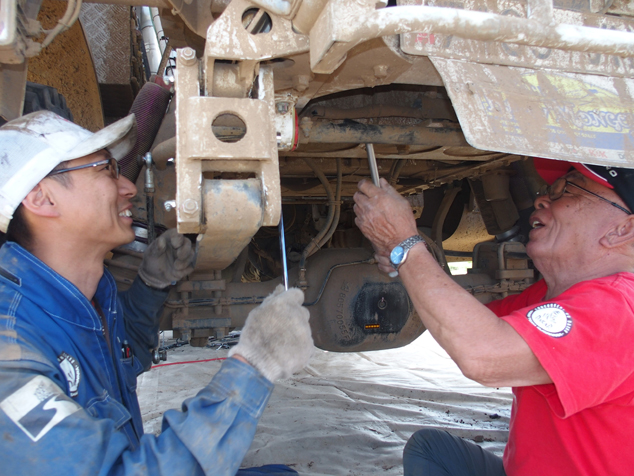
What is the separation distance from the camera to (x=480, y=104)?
0.96 metres

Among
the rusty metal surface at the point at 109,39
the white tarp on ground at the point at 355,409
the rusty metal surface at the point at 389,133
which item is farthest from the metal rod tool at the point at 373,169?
the rusty metal surface at the point at 109,39

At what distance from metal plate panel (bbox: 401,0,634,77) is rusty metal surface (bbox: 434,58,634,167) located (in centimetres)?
2

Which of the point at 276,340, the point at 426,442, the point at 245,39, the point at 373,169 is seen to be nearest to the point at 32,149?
the point at 245,39

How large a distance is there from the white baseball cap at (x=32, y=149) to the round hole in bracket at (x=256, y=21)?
0.53 meters

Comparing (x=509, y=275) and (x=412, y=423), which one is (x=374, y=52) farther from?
(x=412, y=423)

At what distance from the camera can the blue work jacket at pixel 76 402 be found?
83 centimetres

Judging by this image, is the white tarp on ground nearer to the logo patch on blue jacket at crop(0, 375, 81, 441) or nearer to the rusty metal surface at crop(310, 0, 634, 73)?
the logo patch on blue jacket at crop(0, 375, 81, 441)

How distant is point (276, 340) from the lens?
102cm

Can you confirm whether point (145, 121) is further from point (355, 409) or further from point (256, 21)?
point (355, 409)

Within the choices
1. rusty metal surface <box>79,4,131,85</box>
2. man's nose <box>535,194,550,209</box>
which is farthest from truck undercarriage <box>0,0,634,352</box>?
rusty metal surface <box>79,4,131,85</box>

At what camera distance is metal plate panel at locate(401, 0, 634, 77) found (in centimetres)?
98

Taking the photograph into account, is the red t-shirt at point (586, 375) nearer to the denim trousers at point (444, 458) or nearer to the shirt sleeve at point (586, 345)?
the shirt sleeve at point (586, 345)

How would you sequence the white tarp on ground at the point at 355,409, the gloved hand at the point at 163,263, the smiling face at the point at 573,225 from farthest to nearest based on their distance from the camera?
the white tarp on ground at the point at 355,409 → the gloved hand at the point at 163,263 → the smiling face at the point at 573,225

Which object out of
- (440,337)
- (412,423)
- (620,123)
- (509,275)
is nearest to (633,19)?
(620,123)
